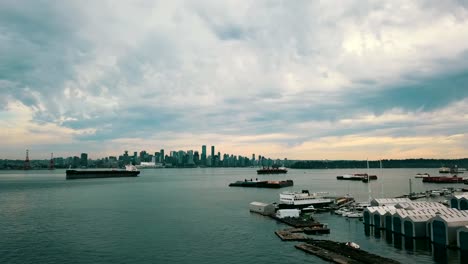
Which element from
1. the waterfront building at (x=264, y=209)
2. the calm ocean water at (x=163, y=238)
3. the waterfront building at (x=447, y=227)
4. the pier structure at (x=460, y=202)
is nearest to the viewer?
the calm ocean water at (x=163, y=238)

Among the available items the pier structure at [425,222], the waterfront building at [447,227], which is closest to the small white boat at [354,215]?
the pier structure at [425,222]

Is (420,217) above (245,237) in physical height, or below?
above

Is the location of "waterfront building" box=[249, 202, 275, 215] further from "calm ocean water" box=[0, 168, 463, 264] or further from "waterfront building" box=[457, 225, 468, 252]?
"waterfront building" box=[457, 225, 468, 252]

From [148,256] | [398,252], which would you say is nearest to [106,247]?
[148,256]

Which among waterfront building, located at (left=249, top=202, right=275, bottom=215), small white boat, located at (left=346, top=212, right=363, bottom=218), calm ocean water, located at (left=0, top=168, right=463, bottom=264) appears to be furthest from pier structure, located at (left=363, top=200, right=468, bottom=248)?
waterfront building, located at (left=249, top=202, right=275, bottom=215)

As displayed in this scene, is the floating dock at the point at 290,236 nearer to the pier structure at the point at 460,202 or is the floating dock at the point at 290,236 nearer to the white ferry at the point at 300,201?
the pier structure at the point at 460,202

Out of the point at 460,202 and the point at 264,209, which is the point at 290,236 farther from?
the point at 460,202

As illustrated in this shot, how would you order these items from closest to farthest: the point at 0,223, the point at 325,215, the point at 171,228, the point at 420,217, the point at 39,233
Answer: the point at 420,217 → the point at 39,233 → the point at 171,228 → the point at 0,223 → the point at 325,215

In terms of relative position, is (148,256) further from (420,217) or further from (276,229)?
(420,217)

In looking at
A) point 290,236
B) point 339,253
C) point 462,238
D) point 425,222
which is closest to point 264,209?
point 290,236
